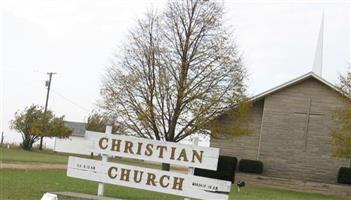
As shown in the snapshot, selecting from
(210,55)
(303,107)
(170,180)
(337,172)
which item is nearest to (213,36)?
(210,55)

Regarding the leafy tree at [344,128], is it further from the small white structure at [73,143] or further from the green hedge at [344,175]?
the small white structure at [73,143]

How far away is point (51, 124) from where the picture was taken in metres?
56.3

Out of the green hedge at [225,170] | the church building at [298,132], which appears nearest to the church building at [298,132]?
the church building at [298,132]

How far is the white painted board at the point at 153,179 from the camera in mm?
11695

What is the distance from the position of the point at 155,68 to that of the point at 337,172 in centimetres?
1280

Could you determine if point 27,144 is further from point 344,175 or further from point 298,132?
point 344,175

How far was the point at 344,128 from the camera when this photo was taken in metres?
28.4

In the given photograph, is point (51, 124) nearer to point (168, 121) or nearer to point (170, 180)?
point (168, 121)

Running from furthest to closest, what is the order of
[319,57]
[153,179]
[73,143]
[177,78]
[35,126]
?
[73,143] → [35,126] → [319,57] → [177,78] → [153,179]

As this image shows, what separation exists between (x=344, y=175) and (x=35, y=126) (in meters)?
32.2

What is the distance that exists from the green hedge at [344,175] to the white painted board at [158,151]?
70.9 feet

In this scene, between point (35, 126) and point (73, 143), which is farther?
point (73, 143)

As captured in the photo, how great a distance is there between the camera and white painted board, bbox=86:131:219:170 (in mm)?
11945

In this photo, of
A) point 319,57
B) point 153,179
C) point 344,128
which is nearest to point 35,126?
point 319,57
